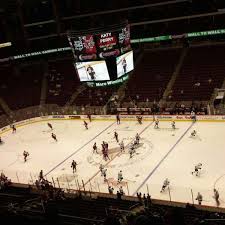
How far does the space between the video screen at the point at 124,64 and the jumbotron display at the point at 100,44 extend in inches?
16.6

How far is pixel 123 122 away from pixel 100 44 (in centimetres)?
1101

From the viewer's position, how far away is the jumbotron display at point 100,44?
26.5 metres

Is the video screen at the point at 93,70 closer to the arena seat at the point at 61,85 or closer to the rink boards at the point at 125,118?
the rink boards at the point at 125,118

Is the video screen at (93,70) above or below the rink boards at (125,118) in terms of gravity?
above

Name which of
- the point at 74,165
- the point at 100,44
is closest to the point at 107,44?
the point at 100,44

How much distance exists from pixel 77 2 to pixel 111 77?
83.6ft

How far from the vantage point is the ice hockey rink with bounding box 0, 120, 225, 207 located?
73.3 ft

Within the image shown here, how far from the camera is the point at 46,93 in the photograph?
4669 cm

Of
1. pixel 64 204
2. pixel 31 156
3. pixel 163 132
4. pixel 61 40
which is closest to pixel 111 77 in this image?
pixel 163 132

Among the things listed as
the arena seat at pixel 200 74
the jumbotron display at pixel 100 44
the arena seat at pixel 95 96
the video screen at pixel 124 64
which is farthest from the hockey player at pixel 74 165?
the arena seat at pixel 95 96

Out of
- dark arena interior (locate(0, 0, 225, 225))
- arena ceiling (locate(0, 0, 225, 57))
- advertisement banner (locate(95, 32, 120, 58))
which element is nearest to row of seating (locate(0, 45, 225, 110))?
dark arena interior (locate(0, 0, 225, 225))

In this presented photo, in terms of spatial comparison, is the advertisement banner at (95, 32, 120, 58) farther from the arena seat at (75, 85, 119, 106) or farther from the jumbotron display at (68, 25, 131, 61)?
the arena seat at (75, 85, 119, 106)

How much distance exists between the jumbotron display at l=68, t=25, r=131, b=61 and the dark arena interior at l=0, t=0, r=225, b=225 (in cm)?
7

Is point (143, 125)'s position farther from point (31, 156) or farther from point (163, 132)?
point (31, 156)
